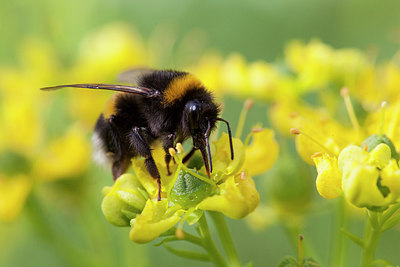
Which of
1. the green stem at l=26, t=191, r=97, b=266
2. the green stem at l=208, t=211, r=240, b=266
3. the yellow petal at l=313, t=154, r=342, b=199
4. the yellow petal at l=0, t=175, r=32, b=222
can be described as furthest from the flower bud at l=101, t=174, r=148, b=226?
the green stem at l=26, t=191, r=97, b=266

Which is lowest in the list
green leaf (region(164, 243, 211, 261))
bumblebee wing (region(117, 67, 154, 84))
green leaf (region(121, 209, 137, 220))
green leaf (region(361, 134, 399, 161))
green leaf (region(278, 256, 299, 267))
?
green leaf (region(164, 243, 211, 261))

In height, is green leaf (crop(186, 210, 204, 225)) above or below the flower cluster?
below

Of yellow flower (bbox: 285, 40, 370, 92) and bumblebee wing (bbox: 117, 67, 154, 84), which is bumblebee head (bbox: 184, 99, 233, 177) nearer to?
bumblebee wing (bbox: 117, 67, 154, 84)

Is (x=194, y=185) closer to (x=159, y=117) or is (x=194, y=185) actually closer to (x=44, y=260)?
(x=159, y=117)

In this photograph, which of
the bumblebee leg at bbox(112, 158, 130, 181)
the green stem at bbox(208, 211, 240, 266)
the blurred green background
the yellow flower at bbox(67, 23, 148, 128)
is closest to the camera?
the green stem at bbox(208, 211, 240, 266)

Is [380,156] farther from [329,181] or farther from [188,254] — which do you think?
[188,254]

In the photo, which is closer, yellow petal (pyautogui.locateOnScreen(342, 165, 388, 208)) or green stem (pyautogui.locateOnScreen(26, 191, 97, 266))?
yellow petal (pyautogui.locateOnScreen(342, 165, 388, 208))

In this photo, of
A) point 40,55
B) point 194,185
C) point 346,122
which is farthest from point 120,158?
point 40,55
